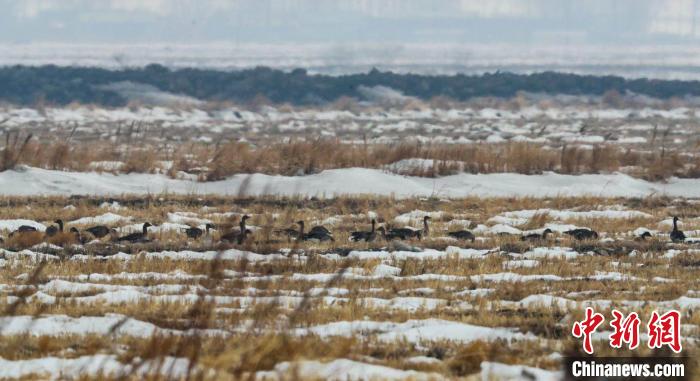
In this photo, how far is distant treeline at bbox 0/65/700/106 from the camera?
106 metres

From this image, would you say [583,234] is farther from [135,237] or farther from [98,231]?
[98,231]

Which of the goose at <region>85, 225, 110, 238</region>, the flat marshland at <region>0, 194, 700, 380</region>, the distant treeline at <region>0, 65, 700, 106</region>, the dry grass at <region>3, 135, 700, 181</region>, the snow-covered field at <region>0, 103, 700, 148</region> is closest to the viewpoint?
the flat marshland at <region>0, 194, 700, 380</region>

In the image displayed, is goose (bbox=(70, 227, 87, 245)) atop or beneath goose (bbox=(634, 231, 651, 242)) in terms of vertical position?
atop

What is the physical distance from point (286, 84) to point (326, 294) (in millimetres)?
107293

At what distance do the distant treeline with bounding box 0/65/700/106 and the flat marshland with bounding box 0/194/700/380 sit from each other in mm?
87245

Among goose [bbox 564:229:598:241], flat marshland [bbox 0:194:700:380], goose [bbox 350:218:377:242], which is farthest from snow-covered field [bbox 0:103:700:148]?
goose [bbox 350:218:377:242]

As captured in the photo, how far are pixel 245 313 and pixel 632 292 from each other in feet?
13.1

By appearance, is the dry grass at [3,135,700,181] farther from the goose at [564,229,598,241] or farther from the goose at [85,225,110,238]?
the goose at [564,229,598,241]

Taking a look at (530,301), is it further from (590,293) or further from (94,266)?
(94,266)

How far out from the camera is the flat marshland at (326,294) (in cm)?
746

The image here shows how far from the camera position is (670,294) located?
11156mm

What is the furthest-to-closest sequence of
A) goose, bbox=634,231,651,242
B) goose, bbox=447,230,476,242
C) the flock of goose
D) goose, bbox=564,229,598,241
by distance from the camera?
goose, bbox=564,229,598,241 < goose, bbox=634,231,651,242 < goose, bbox=447,230,476,242 < the flock of goose

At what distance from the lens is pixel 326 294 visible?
6.23 metres

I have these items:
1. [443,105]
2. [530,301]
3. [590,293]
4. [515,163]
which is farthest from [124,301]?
[443,105]
